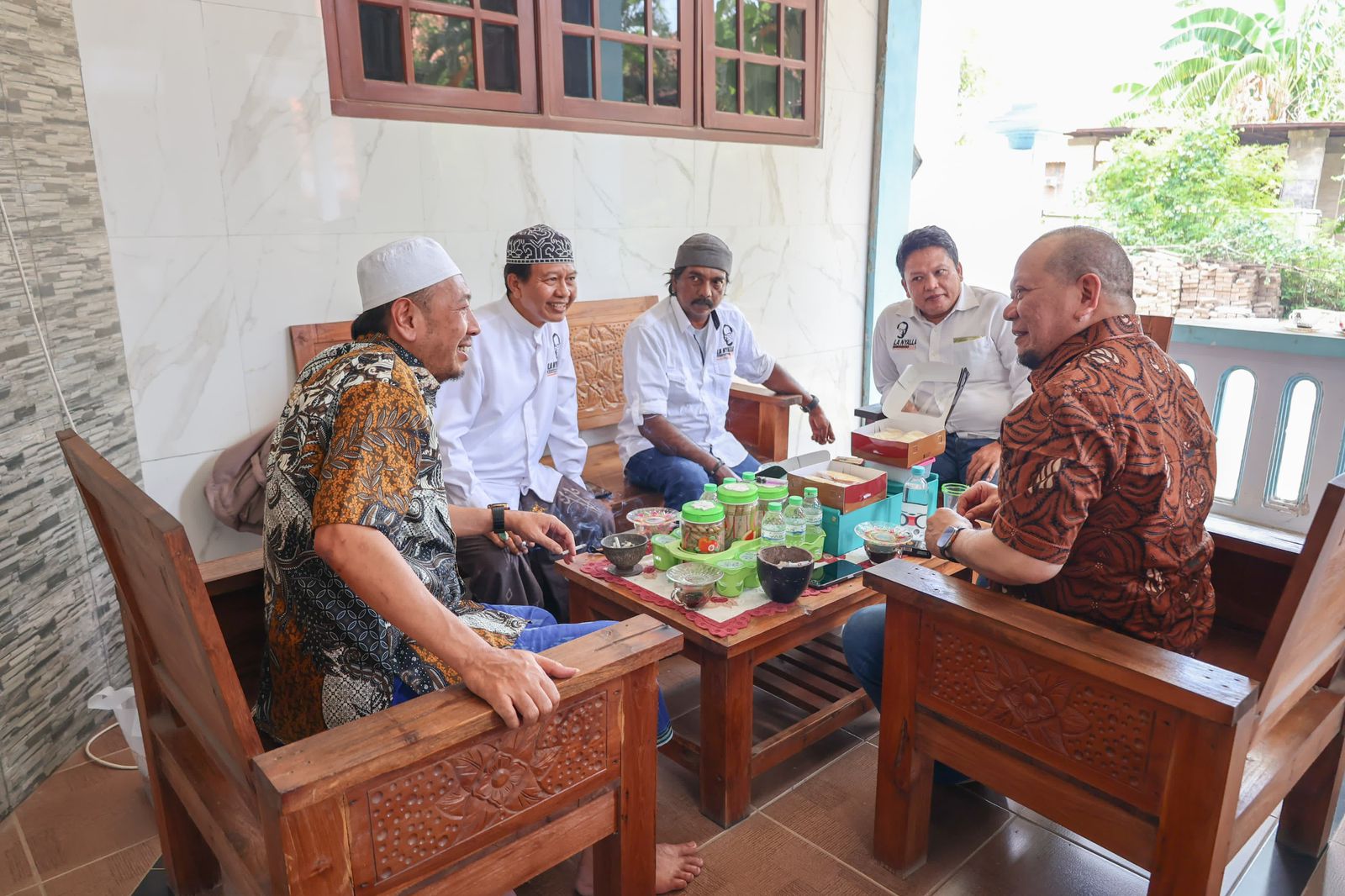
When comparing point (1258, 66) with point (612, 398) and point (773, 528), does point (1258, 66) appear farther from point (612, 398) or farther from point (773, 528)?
point (773, 528)

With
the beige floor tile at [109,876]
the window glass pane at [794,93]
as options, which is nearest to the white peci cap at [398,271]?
the beige floor tile at [109,876]

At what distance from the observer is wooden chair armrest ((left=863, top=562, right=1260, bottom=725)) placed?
48.5 inches

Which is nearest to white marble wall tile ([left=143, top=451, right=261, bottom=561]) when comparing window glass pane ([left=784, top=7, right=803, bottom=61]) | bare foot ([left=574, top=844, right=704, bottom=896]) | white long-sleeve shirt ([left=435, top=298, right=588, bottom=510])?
white long-sleeve shirt ([left=435, top=298, right=588, bottom=510])

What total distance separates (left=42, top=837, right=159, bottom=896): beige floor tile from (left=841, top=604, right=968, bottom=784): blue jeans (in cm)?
164

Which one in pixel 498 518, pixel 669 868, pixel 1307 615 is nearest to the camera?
pixel 1307 615

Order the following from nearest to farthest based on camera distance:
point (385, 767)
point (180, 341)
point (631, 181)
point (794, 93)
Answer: point (385, 767)
point (180, 341)
point (631, 181)
point (794, 93)

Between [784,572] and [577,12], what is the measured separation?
2.56m

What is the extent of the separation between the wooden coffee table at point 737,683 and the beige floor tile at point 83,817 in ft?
3.74

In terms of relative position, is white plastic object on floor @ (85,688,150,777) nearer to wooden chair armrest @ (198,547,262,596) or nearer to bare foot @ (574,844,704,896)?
wooden chair armrest @ (198,547,262,596)

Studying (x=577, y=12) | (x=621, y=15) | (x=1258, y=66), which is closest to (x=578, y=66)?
(x=577, y=12)

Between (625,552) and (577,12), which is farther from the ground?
(577,12)

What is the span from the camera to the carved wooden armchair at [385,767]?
106 centimetres

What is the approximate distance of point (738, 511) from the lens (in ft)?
7.13

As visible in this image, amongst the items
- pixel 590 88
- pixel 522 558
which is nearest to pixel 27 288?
pixel 522 558
